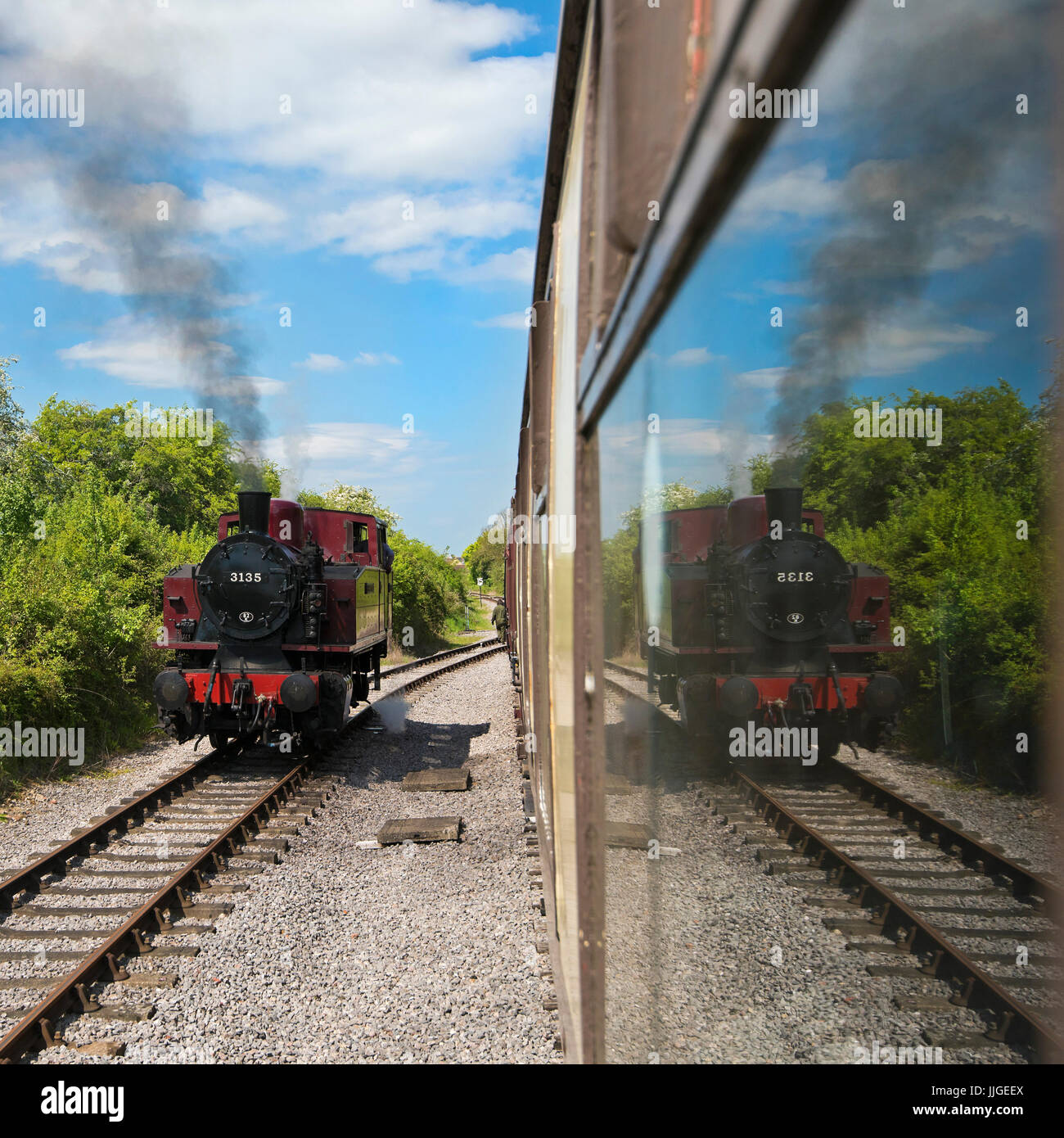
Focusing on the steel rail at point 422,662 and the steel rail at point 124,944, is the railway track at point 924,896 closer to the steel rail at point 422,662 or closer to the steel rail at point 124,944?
the steel rail at point 124,944

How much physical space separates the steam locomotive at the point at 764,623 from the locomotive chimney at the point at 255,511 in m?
8.47

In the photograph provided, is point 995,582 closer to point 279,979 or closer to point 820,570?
point 820,570

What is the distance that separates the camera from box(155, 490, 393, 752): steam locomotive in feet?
29.0

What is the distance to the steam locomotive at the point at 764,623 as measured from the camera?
0.99 meters

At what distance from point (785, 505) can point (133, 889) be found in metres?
6.05

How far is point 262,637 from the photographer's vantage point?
29.6 ft

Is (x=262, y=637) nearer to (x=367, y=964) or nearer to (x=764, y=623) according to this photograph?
(x=367, y=964)

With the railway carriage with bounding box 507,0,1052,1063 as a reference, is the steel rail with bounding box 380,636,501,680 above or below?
below

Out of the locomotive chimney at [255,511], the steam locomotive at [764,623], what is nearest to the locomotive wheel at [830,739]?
the steam locomotive at [764,623]

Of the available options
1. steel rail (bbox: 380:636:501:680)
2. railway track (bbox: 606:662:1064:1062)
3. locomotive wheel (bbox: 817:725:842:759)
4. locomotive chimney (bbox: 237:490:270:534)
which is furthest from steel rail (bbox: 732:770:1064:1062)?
steel rail (bbox: 380:636:501:680)

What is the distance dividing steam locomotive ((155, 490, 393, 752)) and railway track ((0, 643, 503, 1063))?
2.40ft

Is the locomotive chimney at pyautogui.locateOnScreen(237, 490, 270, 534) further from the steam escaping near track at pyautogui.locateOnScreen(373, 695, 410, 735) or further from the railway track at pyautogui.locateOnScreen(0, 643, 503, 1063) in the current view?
the steam escaping near track at pyautogui.locateOnScreen(373, 695, 410, 735)

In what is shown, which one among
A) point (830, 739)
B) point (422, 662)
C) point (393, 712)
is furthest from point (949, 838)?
point (422, 662)
